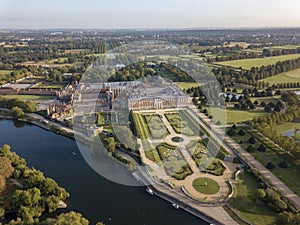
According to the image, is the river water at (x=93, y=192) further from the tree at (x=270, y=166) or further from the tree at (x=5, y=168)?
the tree at (x=270, y=166)

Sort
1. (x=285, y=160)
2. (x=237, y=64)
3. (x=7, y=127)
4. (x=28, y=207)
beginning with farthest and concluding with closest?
(x=237, y=64) → (x=7, y=127) → (x=285, y=160) → (x=28, y=207)

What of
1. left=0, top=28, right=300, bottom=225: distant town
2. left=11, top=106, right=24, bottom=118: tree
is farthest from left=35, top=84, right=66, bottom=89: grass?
left=11, top=106, right=24, bottom=118: tree

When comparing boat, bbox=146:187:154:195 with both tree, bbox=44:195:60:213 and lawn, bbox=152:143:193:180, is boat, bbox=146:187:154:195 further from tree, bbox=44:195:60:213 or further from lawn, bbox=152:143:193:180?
tree, bbox=44:195:60:213

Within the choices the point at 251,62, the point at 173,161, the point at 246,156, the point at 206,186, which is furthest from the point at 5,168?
the point at 251,62

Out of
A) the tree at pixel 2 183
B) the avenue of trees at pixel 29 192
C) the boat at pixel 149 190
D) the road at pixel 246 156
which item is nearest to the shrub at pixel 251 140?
the road at pixel 246 156

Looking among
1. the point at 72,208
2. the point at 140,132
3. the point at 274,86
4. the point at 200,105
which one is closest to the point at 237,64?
the point at 274,86

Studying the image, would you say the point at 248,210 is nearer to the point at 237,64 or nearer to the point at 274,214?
the point at 274,214

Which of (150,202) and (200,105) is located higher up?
(200,105)
